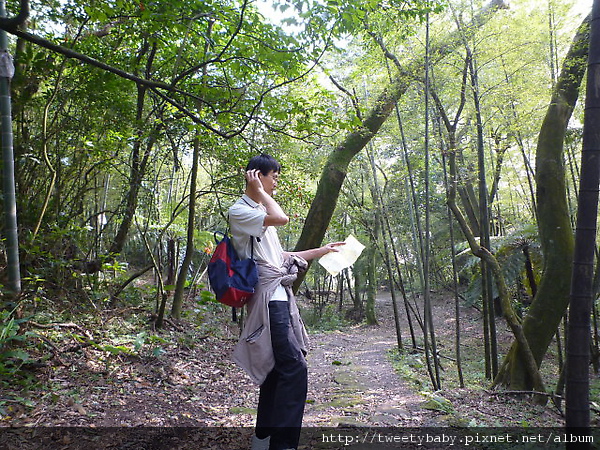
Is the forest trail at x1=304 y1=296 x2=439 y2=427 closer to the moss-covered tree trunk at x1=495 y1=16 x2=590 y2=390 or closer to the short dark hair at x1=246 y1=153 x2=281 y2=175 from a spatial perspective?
the moss-covered tree trunk at x1=495 y1=16 x2=590 y2=390

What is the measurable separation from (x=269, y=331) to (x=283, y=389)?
0.99 ft

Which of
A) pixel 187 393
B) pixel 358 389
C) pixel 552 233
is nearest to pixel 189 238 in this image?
pixel 187 393

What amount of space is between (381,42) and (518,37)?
1.82 metres

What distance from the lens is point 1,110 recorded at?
350 centimetres

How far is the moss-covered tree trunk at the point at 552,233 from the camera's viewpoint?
17.3 ft

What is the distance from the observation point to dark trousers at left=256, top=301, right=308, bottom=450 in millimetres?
2182

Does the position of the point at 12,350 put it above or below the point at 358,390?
above

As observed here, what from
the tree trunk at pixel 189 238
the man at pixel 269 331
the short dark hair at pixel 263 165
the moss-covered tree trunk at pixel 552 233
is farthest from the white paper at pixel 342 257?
the tree trunk at pixel 189 238

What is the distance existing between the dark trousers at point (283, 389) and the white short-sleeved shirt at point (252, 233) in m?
0.16

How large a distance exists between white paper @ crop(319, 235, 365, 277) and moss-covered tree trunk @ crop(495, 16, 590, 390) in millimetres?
3694

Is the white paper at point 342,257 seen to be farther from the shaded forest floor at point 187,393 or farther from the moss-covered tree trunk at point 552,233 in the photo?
the moss-covered tree trunk at point 552,233

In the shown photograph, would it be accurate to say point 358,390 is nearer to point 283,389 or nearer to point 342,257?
point 342,257

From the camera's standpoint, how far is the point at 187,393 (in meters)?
4.12

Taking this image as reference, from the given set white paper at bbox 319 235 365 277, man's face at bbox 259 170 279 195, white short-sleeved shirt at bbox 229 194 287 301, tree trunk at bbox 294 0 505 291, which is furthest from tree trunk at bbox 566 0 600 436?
tree trunk at bbox 294 0 505 291
